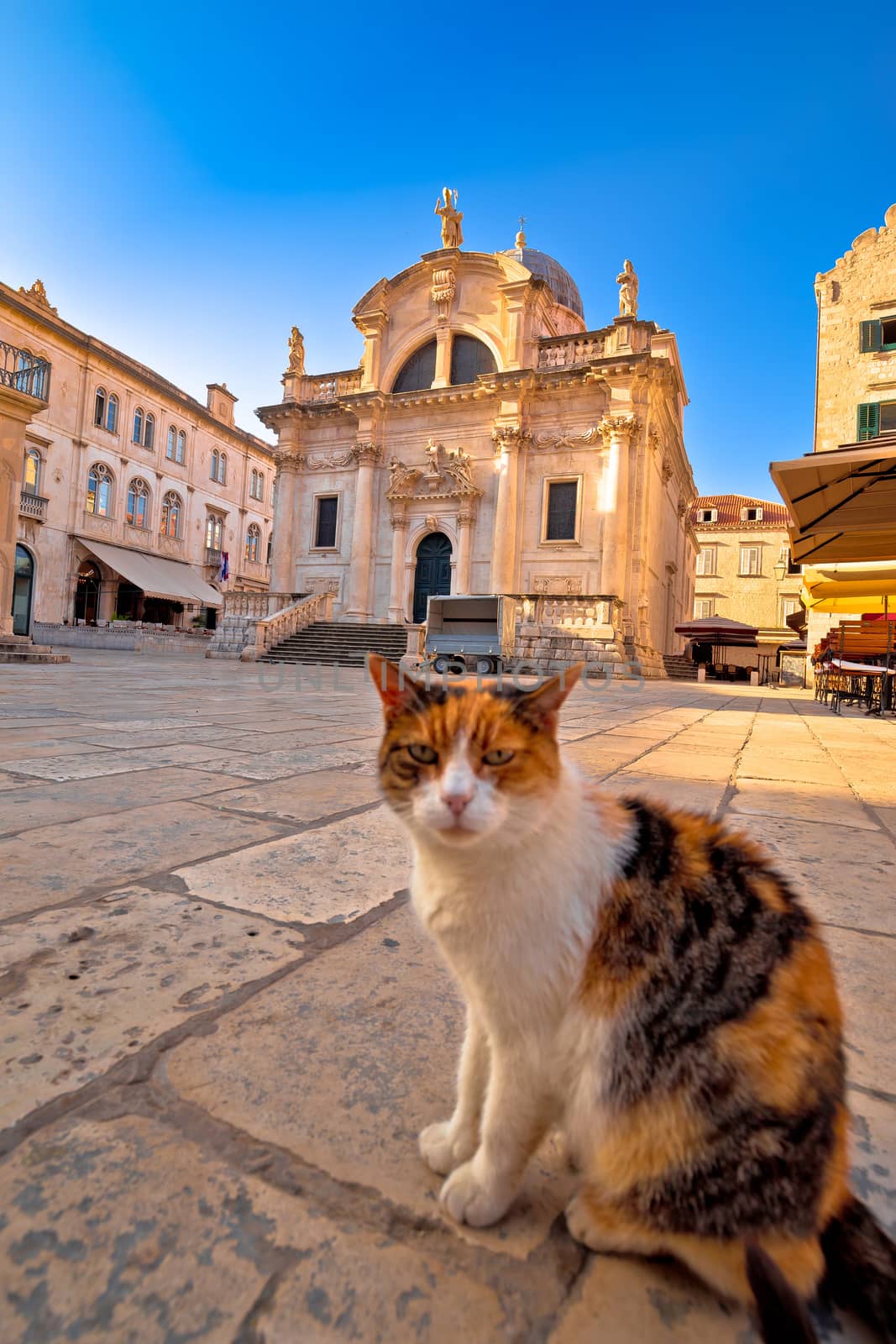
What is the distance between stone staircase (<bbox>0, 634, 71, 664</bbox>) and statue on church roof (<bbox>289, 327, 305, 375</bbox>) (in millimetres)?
17639

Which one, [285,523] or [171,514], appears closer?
[285,523]

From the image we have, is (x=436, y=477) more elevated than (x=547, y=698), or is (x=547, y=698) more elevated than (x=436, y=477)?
(x=436, y=477)

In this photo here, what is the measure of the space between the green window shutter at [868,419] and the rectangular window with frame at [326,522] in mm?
17418

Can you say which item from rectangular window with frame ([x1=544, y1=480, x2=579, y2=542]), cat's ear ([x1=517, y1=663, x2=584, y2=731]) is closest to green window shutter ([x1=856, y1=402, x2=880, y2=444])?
rectangular window with frame ([x1=544, y1=480, x2=579, y2=542])

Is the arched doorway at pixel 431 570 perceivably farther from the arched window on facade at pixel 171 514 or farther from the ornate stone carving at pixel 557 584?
the arched window on facade at pixel 171 514

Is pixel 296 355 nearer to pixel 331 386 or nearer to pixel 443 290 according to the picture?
pixel 331 386

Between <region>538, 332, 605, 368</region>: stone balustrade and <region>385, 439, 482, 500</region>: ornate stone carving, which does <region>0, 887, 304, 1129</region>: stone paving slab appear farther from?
<region>538, 332, 605, 368</region>: stone balustrade

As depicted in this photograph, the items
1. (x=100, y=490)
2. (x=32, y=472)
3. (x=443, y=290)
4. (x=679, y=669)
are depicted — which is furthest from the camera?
(x=100, y=490)

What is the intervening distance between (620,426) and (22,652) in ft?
55.7

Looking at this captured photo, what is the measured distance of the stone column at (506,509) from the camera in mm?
21141

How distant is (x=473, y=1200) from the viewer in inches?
33.7

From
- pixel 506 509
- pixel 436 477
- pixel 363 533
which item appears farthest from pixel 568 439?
pixel 363 533

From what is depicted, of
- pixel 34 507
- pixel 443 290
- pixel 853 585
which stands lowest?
pixel 853 585

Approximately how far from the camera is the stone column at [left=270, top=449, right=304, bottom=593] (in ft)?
80.2
